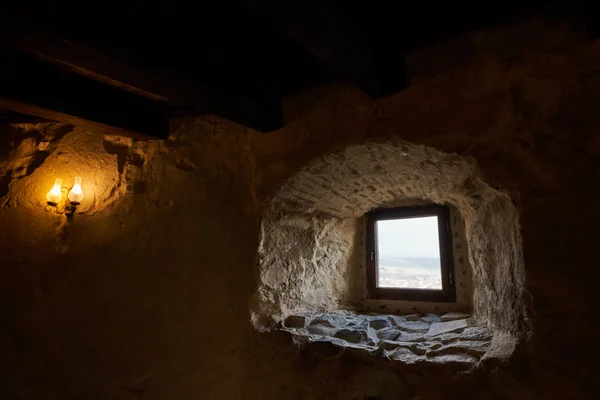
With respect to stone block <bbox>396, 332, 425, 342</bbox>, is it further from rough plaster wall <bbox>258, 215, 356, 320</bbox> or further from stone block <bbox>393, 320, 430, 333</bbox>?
rough plaster wall <bbox>258, 215, 356, 320</bbox>

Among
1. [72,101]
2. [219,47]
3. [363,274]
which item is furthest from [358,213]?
[72,101]

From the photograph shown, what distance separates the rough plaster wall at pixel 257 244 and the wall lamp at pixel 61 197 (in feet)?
0.29

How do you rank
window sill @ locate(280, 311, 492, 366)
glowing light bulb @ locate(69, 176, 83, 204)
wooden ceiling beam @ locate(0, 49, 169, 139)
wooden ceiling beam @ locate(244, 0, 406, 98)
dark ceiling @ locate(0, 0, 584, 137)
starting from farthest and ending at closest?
glowing light bulb @ locate(69, 176, 83, 204) → wooden ceiling beam @ locate(0, 49, 169, 139) → window sill @ locate(280, 311, 492, 366) → dark ceiling @ locate(0, 0, 584, 137) → wooden ceiling beam @ locate(244, 0, 406, 98)

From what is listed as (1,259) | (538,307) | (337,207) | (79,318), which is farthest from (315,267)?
(1,259)

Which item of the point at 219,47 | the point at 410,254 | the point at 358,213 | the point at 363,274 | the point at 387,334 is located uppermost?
the point at 219,47

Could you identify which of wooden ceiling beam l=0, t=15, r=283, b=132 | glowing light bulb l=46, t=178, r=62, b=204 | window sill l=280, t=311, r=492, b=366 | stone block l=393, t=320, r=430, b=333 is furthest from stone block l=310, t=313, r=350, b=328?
glowing light bulb l=46, t=178, r=62, b=204

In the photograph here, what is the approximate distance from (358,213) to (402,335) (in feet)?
2.39

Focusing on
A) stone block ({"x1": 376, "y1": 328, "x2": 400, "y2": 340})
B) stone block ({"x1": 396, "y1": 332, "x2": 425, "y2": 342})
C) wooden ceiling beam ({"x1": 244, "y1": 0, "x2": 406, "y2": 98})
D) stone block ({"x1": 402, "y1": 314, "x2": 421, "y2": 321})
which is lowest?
stone block ({"x1": 376, "y1": 328, "x2": 400, "y2": 340})

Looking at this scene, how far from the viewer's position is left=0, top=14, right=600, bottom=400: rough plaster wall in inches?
34.4

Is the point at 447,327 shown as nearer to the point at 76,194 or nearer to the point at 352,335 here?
the point at 352,335

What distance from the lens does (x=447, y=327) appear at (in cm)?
133

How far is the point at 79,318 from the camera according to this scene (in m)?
1.59

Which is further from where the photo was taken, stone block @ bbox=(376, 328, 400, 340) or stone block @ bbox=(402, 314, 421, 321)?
stone block @ bbox=(402, 314, 421, 321)

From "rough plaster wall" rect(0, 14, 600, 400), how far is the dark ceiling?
0.09 metres
